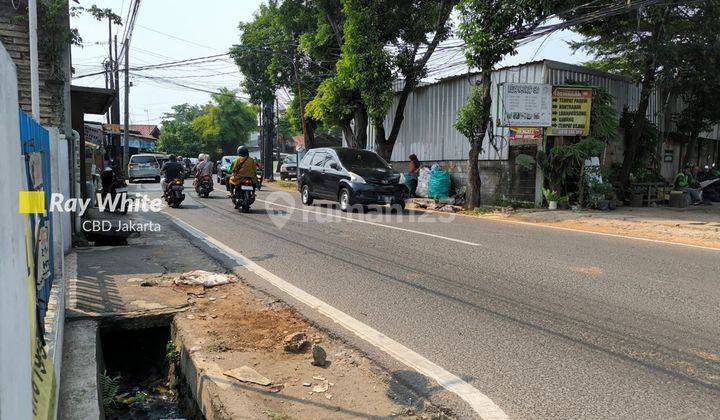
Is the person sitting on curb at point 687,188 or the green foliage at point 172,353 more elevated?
the person sitting on curb at point 687,188

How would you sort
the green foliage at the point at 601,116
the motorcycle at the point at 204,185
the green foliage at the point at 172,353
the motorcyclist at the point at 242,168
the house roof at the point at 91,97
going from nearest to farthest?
the green foliage at the point at 172,353, the house roof at the point at 91,97, the motorcyclist at the point at 242,168, the green foliage at the point at 601,116, the motorcycle at the point at 204,185

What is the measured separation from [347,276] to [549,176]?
36.7 ft

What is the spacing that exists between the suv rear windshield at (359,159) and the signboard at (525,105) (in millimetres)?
3986

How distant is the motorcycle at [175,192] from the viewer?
1552 centimetres

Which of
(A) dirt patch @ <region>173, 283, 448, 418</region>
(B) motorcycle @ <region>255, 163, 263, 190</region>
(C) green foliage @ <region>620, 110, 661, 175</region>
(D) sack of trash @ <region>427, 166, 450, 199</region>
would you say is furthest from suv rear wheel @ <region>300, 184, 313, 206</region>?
(A) dirt patch @ <region>173, 283, 448, 418</region>

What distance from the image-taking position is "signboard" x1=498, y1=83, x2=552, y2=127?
15805mm

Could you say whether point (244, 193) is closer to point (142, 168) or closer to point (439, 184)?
point (439, 184)

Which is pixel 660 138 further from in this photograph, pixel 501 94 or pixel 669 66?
pixel 501 94

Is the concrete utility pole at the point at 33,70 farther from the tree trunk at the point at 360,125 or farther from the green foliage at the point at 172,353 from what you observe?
the tree trunk at the point at 360,125

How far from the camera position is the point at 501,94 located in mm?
16062

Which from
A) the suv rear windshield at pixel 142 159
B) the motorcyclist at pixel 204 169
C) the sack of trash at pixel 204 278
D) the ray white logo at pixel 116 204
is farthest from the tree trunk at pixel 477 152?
the suv rear windshield at pixel 142 159

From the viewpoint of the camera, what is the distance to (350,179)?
14.7 m

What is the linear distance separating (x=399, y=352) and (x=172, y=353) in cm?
218

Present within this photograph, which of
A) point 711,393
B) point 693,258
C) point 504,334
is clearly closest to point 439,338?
point 504,334
